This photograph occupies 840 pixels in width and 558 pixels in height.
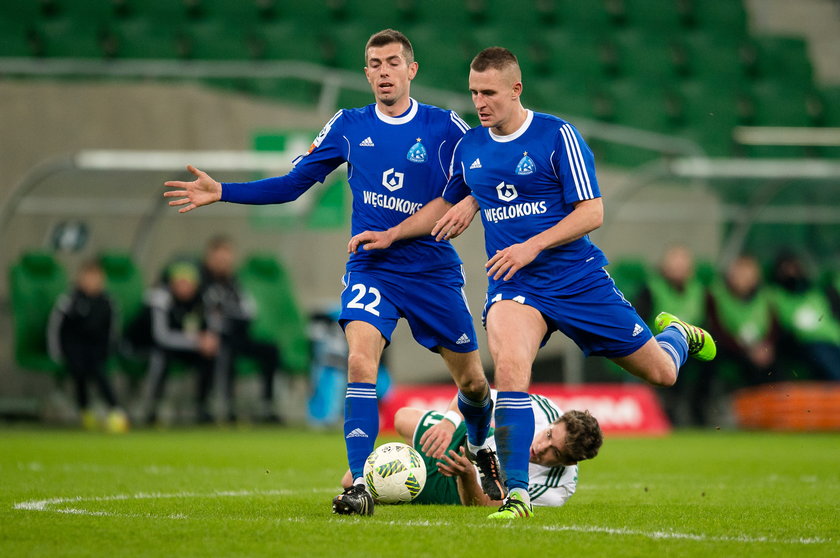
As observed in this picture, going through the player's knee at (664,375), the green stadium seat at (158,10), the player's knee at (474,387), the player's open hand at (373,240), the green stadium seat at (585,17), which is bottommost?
the player's knee at (474,387)

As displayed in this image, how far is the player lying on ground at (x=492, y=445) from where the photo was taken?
6.03 metres

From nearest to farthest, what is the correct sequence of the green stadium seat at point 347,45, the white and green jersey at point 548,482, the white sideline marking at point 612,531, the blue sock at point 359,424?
1. the white sideline marking at point 612,531
2. the blue sock at point 359,424
3. the white and green jersey at point 548,482
4. the green stadium seat at point 347,45

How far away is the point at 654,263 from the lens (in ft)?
48.4

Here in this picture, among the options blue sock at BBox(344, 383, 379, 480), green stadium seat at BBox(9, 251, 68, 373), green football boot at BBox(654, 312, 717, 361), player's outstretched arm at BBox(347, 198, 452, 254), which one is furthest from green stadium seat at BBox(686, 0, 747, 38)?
blue sock at BBox(344, 383, 379, 480)

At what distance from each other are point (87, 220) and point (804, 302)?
8.25m

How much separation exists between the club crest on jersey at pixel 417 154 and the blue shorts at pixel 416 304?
583 mm

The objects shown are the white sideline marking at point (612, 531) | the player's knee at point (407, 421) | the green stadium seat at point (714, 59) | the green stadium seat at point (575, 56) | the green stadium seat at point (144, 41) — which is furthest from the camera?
the green stadium seat at point (714, 59)

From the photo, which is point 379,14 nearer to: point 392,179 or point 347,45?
point 347,45

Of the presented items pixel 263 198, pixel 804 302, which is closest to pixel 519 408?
pixel 263 198

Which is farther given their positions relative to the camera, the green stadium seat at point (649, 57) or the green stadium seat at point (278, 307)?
the green stadium seat at point (649, 57)

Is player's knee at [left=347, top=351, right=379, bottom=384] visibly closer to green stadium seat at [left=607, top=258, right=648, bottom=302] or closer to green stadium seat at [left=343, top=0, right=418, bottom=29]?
green stadium seat at [left=607, top=258, right=648, bottom=302]

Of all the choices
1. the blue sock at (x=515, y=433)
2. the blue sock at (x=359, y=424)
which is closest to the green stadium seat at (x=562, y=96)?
the blue sock at (x=359, y=424)

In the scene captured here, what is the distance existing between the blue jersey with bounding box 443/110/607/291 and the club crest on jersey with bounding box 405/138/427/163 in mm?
234

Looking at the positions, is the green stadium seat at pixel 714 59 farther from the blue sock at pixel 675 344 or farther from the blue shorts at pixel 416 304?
the blue shorts at pixel 416 304
